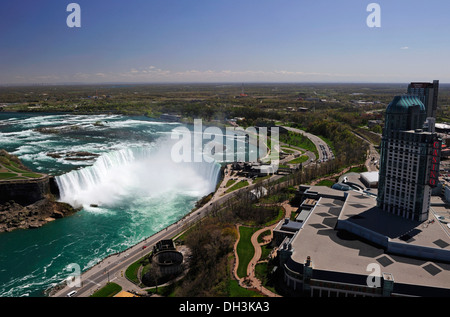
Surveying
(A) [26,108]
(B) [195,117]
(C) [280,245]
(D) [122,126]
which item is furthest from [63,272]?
(A) [26,108]

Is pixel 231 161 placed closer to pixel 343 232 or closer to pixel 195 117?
pixel 343 232

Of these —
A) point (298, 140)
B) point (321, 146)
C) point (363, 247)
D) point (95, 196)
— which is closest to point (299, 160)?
point (321, 146)

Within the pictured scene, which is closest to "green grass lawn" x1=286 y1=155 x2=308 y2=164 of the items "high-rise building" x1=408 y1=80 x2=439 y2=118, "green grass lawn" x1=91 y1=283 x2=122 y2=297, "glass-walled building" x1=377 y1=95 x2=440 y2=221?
"high-rise building" x1=408 y1=80 x2=439 y2=118

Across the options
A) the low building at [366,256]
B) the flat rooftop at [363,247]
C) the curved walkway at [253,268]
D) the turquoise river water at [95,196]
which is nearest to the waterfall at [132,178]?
the turquoise river water at [95,196]

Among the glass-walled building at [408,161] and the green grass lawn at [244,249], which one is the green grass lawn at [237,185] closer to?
the green grass lawn at [244,249]

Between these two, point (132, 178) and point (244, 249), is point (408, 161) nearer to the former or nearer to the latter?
point (244, 249)

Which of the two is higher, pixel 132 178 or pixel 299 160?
pixel 299 160
